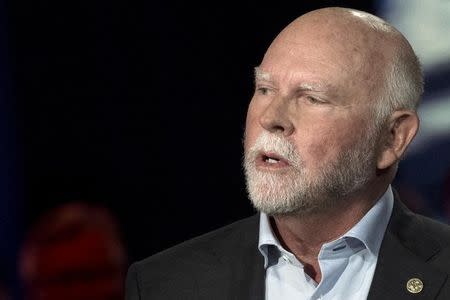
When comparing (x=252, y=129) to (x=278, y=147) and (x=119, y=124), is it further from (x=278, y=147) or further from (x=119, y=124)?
(x=119, y=124)

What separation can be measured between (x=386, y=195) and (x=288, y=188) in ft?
0.86

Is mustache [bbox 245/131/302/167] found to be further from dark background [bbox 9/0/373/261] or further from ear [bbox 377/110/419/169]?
dark background [bbox 9/0/373/261]

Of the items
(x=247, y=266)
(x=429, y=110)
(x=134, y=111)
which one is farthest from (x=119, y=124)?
(x=247, y=266)

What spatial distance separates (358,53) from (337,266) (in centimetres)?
46

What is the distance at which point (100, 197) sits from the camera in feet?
12.1

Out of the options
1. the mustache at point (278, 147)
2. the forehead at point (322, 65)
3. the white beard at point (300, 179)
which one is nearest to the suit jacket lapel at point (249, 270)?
the white beard at point (300, 179)

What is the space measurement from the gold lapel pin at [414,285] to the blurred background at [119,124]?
1215 mm

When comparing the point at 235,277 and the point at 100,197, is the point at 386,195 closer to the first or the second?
the point at 235,277

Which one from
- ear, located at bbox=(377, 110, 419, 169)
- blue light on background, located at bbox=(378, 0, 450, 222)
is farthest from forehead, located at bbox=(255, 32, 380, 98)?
blue light on background, located at bbox=(378, 0, 450, 222)

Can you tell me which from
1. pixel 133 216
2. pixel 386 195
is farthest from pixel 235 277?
pixel 133 216

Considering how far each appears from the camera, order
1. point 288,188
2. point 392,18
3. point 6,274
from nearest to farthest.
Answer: point 288,188 → point 392,18 → point 6,274

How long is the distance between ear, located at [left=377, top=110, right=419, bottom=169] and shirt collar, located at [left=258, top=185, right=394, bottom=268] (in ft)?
0.24

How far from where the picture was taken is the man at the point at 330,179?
8.32 ft

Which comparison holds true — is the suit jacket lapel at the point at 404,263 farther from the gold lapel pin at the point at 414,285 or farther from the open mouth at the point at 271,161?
the open mouth at the point at 271,161
